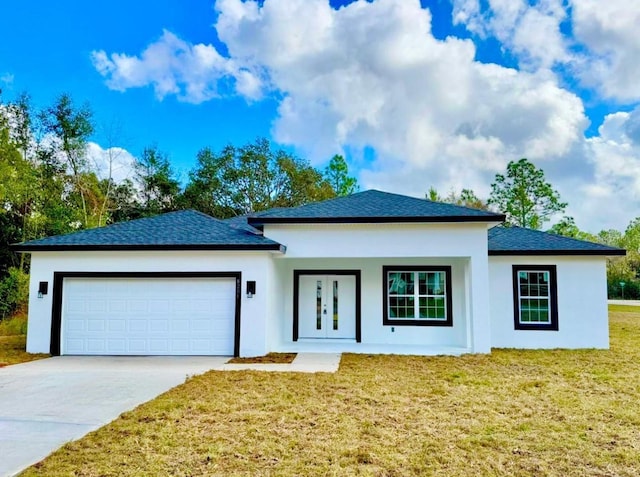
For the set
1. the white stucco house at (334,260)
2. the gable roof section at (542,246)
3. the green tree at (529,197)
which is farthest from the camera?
the green tree at (529,197)

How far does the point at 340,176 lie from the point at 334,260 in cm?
2463

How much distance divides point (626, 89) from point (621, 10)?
5.16m

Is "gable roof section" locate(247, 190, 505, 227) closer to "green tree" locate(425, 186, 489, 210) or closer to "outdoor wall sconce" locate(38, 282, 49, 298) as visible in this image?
"outdoor wall sconce" locate(38, 282, 49, 298)

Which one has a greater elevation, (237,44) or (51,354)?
(237,44)

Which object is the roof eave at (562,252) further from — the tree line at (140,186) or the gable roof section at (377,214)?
the tree line at (140,186)

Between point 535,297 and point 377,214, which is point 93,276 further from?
point 535,297

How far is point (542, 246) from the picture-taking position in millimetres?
12188

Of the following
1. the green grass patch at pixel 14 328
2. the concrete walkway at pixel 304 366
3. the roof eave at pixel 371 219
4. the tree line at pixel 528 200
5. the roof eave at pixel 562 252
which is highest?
the tree line at pixel 528 200

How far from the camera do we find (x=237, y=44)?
1633 cm

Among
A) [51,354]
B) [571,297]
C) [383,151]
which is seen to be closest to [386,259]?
[571,297]

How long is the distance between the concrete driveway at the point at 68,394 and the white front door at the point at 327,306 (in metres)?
3.32

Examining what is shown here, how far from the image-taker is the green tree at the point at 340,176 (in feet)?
120

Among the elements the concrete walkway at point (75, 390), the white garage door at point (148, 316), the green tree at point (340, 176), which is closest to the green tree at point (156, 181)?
the green tree at point (340, 176)

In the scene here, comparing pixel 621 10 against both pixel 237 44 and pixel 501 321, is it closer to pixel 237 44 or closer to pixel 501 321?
pixel 501 321
